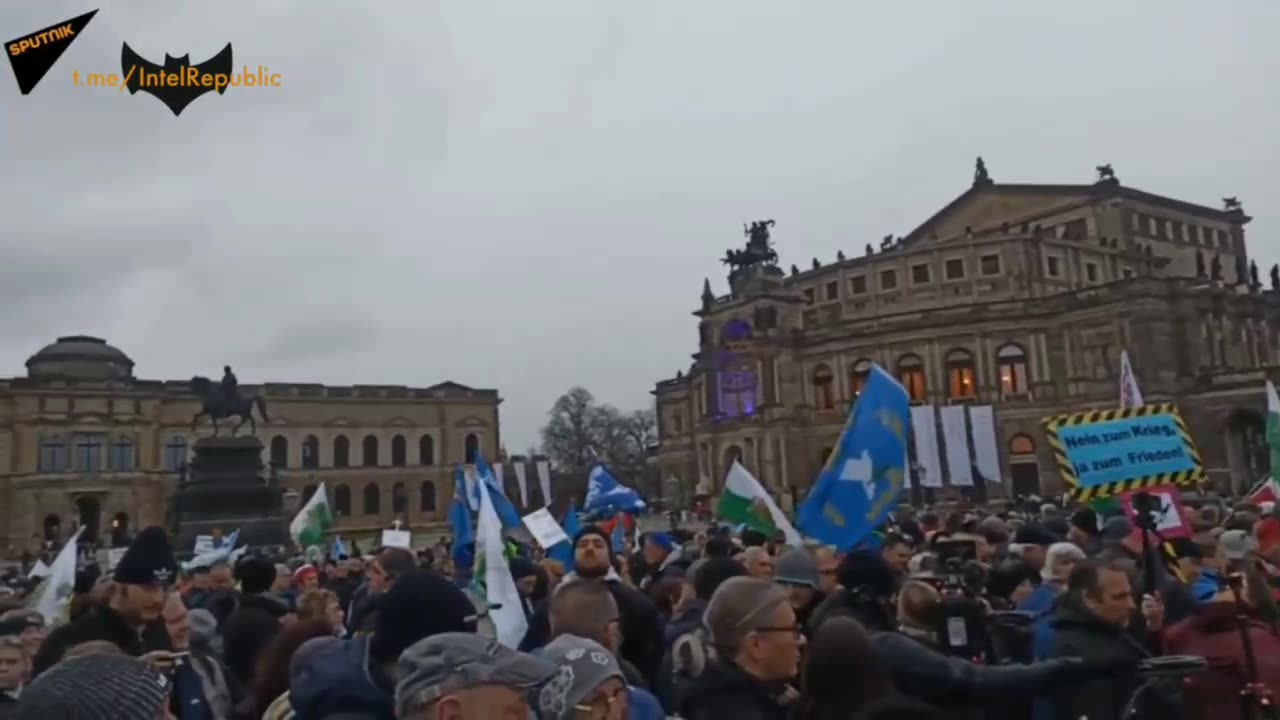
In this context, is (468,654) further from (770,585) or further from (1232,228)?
(1232,228)

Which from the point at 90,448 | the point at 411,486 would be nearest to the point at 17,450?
the point at 90,448

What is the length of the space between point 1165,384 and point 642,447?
74.4 metres

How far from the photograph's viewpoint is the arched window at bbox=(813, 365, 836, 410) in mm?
61281

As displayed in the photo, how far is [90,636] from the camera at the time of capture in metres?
5.62

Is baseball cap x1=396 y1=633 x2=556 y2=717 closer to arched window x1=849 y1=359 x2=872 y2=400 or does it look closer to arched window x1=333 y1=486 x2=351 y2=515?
arched window x1=849 y1=359 x2=872 y2=400

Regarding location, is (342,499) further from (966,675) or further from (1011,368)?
(966,675)

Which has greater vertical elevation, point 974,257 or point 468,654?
point 974,257

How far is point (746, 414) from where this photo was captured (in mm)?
62812

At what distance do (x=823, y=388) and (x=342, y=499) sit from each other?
40416 mm

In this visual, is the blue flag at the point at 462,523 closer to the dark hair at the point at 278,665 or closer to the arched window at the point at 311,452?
the dark hair at the point at 278,665

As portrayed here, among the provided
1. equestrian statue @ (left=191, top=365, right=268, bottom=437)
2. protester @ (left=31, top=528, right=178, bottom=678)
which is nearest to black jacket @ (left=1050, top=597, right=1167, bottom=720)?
protester @ (left=31, top=528, right=178, bottom=678)

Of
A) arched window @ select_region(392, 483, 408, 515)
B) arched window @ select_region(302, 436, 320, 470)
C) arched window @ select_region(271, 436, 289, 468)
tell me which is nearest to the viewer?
arched window @ select_region(271, 436, 289, 468)

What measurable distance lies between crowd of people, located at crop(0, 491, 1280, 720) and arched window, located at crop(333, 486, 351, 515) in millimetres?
74536

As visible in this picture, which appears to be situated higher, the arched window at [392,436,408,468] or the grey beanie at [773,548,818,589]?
the arched window at [392,436,408,468]
